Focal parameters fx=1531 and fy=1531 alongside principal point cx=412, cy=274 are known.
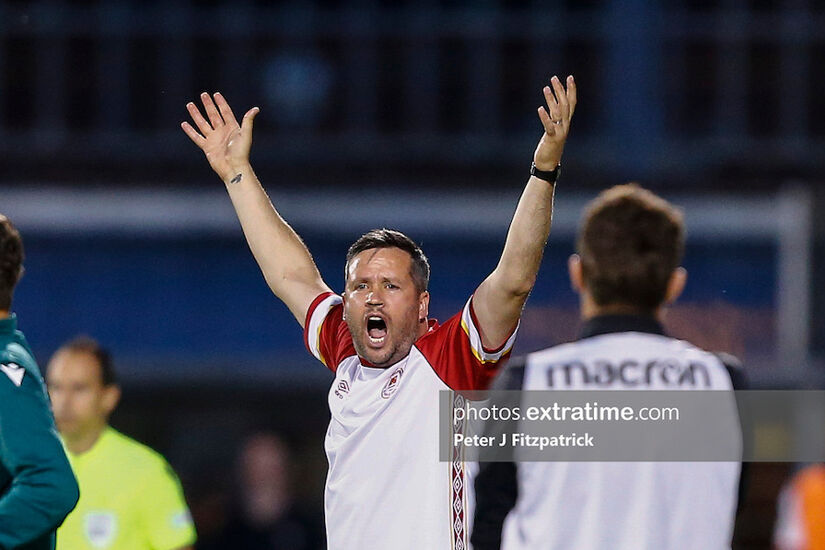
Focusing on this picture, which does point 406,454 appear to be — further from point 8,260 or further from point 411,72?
point 411,72

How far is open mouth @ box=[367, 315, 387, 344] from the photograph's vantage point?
478 centimetres

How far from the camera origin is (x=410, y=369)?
4773 mm

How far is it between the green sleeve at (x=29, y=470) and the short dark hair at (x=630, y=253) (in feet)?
5.27

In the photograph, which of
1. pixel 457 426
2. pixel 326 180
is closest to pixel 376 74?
pixel 326 180

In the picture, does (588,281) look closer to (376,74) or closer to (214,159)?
(214,159)

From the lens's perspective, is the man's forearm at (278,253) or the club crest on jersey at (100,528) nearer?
the man's forearm at (278,253)

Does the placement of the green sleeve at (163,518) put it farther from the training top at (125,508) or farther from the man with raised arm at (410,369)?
the man with raised arm at (410,369)

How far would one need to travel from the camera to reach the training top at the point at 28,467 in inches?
167

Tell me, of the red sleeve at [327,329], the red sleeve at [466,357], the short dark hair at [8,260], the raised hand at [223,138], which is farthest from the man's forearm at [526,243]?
the short dark hair at [8,260]

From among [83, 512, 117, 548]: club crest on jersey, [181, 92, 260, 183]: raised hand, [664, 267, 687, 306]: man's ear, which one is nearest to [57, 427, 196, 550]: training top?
[83, 512, 117, 548]: club crest on jersey

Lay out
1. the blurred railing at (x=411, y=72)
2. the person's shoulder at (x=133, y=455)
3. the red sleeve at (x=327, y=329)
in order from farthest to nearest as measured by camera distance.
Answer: the blurred railing at (x=411, y=72) < the person's shoulder at (x=133, y=455) < the red sleeve at (x=327, y=329)

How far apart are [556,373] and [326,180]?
752 cm

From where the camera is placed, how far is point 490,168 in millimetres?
11281

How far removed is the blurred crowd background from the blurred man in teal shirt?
19.8 ft
